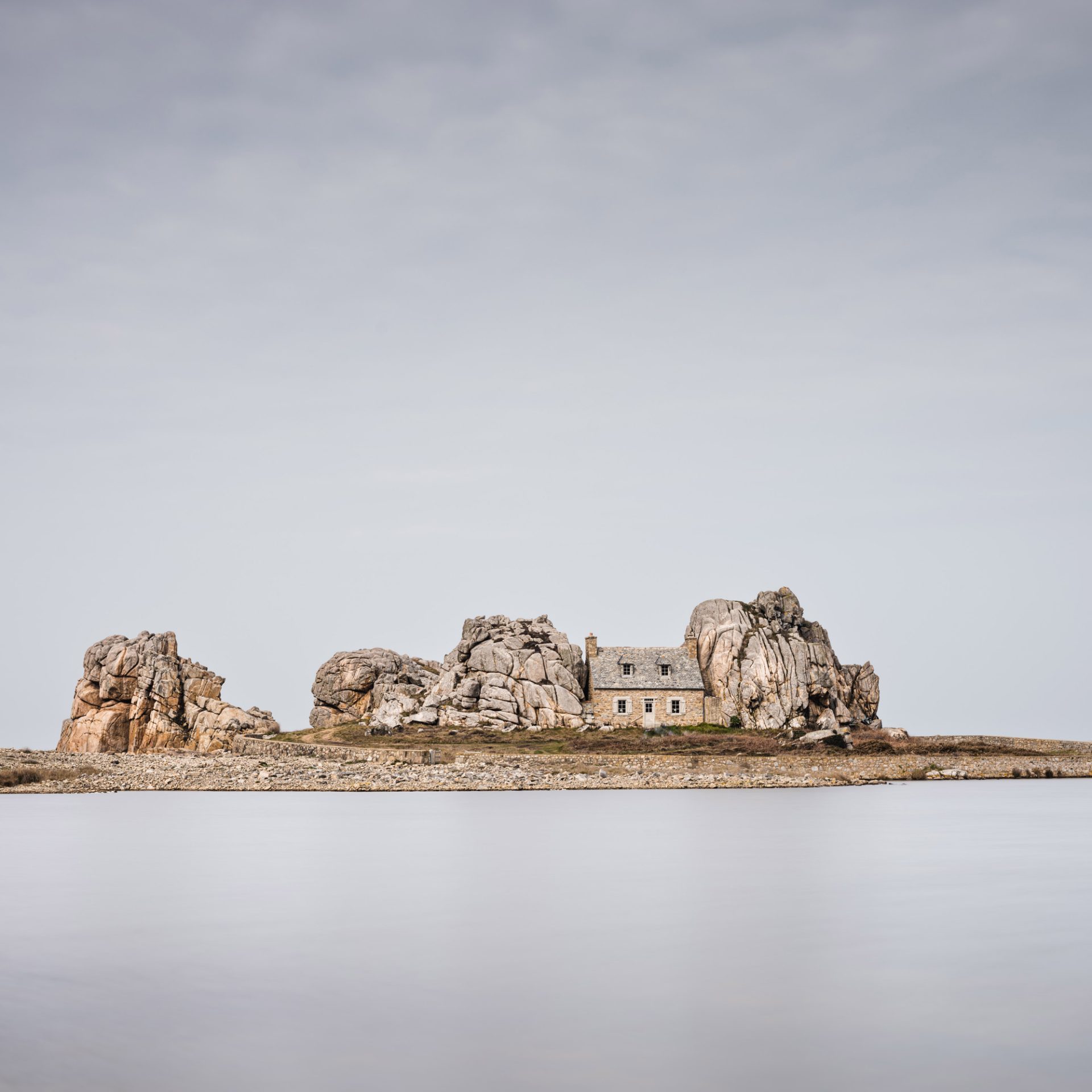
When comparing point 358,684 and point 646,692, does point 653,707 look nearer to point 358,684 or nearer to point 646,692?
point 646,692

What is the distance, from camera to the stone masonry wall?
66.4 metres

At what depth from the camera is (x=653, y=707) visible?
6688 centimetres

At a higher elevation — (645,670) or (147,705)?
(645,670)

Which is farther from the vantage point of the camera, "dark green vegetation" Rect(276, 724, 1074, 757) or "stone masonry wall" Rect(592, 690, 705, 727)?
"stone masonry wall" Rect(592, 690, 705, 727)

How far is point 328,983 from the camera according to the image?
10.6 meters

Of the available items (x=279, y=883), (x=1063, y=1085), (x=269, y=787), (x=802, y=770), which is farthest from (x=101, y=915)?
(x=802, y=770)

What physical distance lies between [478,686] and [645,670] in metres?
11.1

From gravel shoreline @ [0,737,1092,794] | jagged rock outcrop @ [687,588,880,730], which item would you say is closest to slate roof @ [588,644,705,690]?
jagged rock outcrop @ [687,588,880,730]

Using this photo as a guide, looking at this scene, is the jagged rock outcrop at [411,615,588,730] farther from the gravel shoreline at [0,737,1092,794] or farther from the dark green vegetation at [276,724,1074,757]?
the gravel shoreline at [0,737,1092,794]

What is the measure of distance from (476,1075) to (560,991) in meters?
2.75

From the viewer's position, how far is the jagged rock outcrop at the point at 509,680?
63719 mm

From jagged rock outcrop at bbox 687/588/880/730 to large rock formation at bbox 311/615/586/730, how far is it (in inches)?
355

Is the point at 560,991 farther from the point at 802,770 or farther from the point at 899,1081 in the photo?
the point at 802,770

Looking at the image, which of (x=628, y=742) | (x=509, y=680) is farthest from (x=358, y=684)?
(x=628, y=742)
